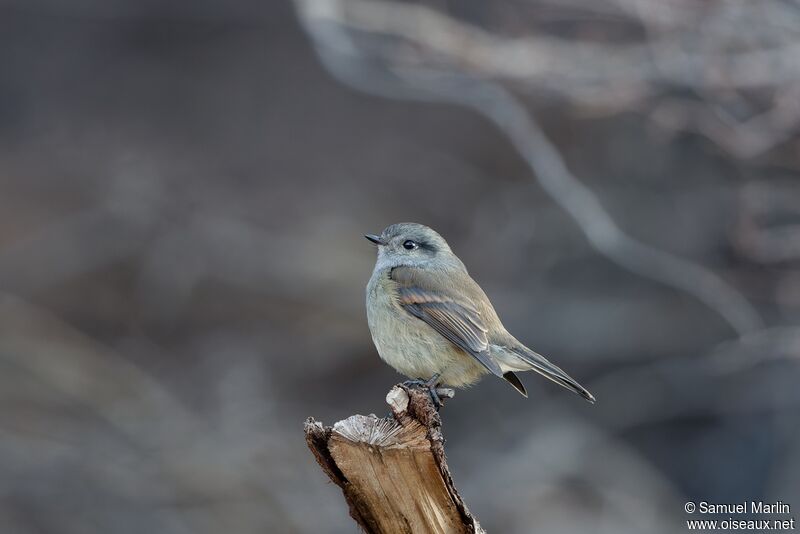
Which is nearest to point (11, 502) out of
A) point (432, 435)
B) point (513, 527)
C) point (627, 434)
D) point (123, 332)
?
point (123, 332)

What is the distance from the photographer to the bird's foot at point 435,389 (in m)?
4.57

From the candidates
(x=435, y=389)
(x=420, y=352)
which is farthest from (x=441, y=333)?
(x=435, y=389)

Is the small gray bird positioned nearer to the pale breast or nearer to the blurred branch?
the pale breast

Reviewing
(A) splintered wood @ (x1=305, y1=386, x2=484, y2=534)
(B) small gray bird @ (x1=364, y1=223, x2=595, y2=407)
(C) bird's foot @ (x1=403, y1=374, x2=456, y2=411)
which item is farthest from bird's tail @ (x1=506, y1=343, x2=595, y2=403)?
(A) splintered wood @ (x1=305, y1=386, x2=484, y2=534)

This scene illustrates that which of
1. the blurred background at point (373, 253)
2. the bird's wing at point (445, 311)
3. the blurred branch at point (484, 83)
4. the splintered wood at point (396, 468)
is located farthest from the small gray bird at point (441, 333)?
the blurred background at point (373, 253)

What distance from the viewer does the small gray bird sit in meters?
4.89

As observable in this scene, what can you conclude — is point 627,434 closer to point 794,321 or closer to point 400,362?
point 794,321

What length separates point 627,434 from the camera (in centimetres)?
1018

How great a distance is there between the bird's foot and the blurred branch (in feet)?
9.25

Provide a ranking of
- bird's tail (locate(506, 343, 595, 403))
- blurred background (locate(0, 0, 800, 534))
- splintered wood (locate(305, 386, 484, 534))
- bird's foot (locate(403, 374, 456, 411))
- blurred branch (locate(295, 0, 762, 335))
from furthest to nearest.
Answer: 1. blurred background (locate(0, 0, 800, 534))
2. blurred branch (locate(295, 0, 762, 335))
3. bird's tail (locate(506, 343, 595, 403))
4. bird's foot (locate(403, 374, 456, 411))
5. splintered wood (locate(305, 386, 484, 534))

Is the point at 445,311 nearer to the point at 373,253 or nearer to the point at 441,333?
the point at 441,333

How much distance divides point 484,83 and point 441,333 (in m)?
3.60

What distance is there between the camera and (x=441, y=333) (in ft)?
16.2

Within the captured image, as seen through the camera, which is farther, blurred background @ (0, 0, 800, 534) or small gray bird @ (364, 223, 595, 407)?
blurred background @ (0, 0, 800, 534)
